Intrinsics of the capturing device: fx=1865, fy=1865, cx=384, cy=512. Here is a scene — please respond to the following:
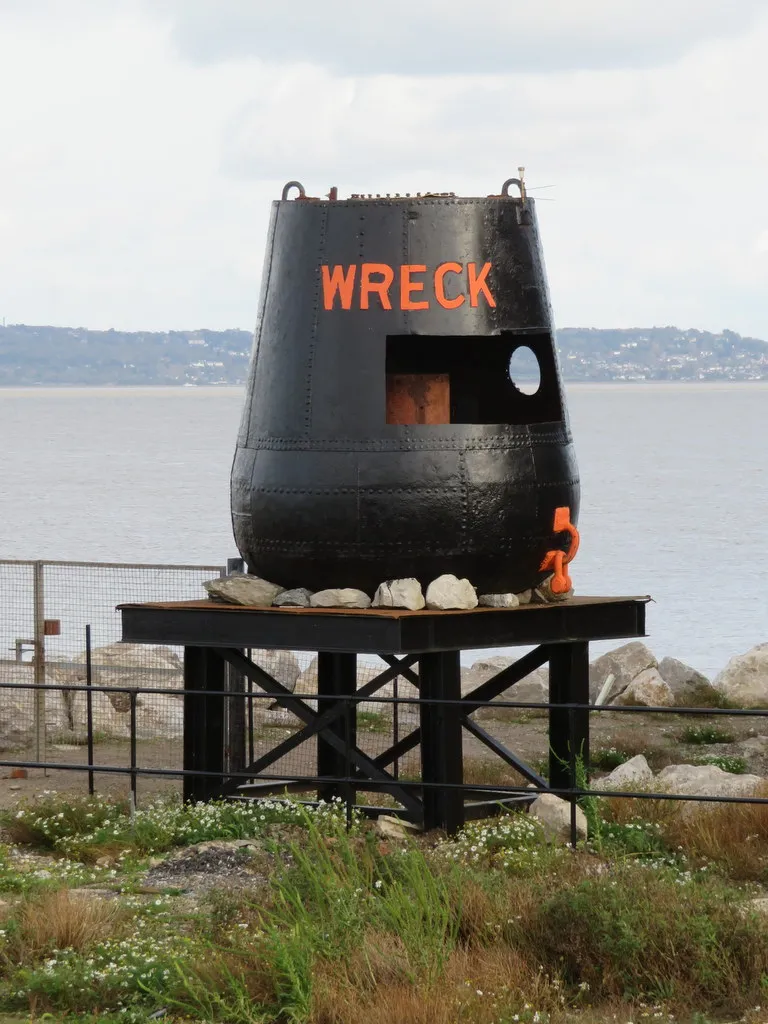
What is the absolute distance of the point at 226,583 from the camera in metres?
13.3

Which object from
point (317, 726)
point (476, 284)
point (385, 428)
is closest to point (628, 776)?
point (317, 726)

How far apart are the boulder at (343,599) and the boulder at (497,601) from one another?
2.65ft

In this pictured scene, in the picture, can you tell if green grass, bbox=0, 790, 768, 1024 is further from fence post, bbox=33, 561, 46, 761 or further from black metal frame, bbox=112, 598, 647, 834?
fence post, bbox=33, 561, 46, 761

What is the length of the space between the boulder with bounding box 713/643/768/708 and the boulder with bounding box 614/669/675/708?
3.49 feet

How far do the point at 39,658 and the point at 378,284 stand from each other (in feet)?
24.3

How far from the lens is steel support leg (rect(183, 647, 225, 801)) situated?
45.5 ft

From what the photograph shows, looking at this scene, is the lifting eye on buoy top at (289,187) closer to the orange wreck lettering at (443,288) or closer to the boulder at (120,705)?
the orange wreck lettering at (443,288)

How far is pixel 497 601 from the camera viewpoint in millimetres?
13055

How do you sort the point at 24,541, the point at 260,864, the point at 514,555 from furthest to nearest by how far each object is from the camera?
the point at 24,541
the point at 514,555
the point at 260,864

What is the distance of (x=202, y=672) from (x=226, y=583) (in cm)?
90

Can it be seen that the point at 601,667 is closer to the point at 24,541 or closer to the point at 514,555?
the point at 514,555

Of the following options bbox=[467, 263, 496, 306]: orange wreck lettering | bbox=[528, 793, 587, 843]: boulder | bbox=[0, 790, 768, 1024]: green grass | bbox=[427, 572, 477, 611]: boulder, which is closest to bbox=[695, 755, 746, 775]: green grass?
bbox=[528, 793, 587, 843]: boulder

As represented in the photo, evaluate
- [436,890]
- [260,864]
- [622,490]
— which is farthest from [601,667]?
[622,490]

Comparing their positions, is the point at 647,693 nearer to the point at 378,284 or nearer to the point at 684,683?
the point at 684,683
